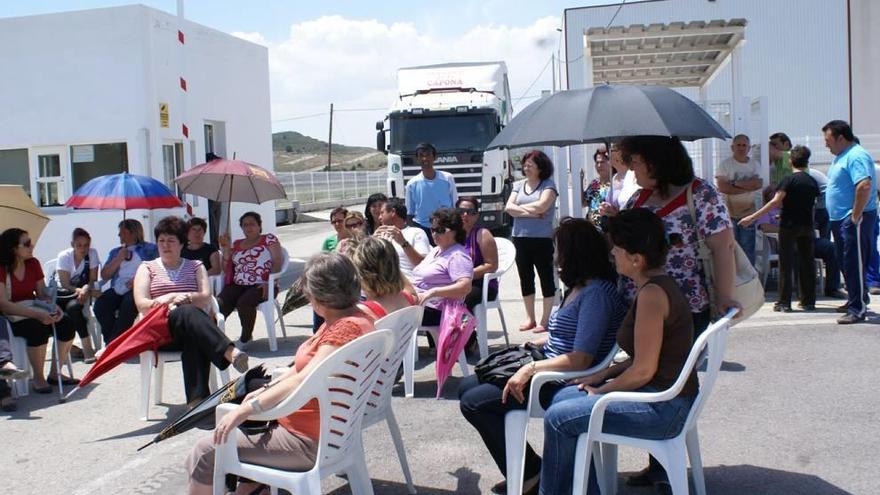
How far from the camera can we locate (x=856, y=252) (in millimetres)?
8039

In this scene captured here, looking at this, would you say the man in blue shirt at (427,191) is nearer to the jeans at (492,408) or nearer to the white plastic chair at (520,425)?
the jeans at (492,408)

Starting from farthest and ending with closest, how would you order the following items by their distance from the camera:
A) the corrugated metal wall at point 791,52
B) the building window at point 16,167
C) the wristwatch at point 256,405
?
the corrugated metal wall at point 791,52 < the building window at point 16,167 < the wristwatch at point 256,405

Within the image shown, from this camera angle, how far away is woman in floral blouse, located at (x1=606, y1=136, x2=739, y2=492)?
4.13m

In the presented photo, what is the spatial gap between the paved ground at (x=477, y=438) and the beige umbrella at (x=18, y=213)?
4.66 ft

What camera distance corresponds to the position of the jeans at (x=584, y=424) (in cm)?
364

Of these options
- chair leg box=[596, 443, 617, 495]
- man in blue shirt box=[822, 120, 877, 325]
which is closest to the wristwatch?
chair leg box=[596, 443, 617, 495]

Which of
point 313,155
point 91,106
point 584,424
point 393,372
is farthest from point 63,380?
point 313,155

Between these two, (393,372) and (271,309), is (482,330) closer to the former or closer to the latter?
(271,309)

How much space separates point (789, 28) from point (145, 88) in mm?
25710

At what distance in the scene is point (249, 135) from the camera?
58.5 feet

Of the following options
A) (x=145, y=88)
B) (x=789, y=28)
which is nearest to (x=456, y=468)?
(x=145, y=88)

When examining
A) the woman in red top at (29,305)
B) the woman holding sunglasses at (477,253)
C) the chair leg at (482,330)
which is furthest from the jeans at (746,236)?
the woman in red top at (29,305)

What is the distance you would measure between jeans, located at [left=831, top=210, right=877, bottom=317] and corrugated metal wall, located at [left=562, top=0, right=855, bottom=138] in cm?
2438

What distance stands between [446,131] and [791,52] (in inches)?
766
